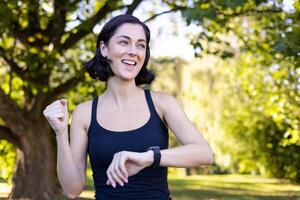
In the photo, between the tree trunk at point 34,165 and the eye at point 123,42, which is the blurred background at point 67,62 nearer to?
the tree trunk at point 34,165

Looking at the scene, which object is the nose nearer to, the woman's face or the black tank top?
the woman's face

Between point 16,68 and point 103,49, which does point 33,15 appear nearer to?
point 16,68

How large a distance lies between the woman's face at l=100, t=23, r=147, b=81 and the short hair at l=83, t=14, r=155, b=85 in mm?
22

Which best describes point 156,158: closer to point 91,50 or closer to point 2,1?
point 2,1

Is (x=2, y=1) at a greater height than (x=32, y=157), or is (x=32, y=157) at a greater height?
(x=2, y=1)

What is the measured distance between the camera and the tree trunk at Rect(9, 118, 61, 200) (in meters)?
10.9

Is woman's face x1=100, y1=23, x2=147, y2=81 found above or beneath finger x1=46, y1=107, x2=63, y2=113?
above

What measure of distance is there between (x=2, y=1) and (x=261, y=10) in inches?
201

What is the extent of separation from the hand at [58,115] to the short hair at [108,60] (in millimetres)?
243

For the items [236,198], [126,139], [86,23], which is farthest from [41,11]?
[126,139]

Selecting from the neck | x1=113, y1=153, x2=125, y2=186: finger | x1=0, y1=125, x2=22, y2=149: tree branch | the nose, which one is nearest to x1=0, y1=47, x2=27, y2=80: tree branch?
x1=0, y1=125, x2=22, y2=149: tree branch

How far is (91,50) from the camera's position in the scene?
12133 mm

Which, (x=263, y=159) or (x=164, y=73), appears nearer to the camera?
(x=263, y=159)

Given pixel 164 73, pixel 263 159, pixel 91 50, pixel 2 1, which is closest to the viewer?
pixel 2 1
